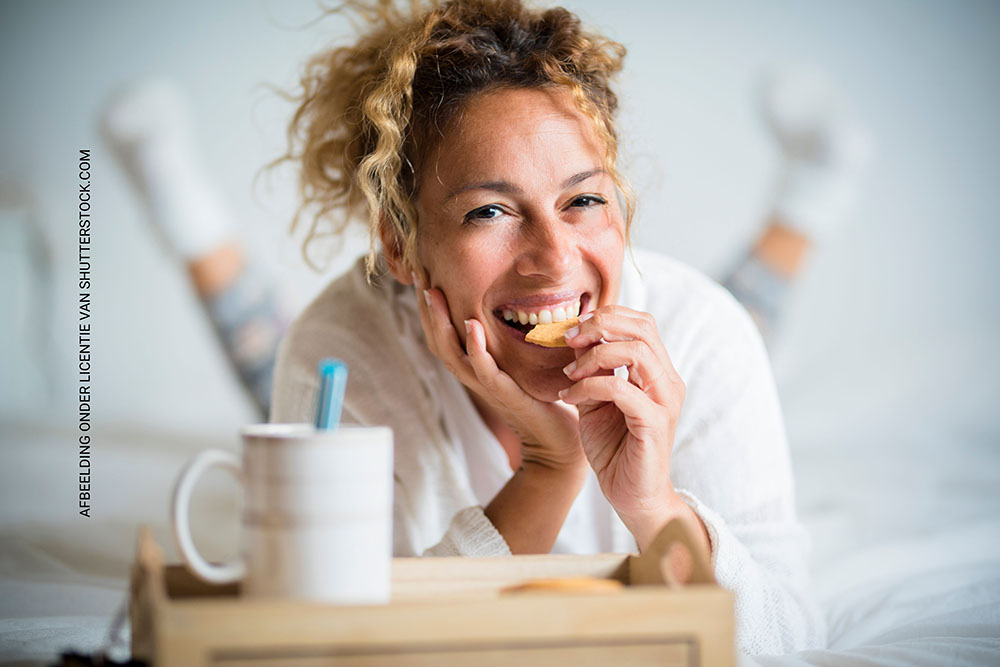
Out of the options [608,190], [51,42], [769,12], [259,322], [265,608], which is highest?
[769,12]

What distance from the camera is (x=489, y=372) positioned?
1.33 metres

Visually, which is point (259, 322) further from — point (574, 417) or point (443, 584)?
point (443, 584)

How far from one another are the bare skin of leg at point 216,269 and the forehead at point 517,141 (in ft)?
5.47

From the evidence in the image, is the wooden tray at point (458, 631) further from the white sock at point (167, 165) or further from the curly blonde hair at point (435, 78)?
the white sock at point (167, 165)

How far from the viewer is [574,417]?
1.35 m

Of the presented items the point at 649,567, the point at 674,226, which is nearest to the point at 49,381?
the point at 674,226

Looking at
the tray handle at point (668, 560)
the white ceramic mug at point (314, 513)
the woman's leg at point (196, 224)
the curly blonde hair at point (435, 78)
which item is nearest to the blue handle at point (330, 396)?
the white ceramic mug at point (314, 513)

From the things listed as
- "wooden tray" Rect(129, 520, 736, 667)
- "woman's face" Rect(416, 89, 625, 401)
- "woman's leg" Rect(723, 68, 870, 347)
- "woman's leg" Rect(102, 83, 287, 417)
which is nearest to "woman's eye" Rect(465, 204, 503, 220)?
"woman's face" Rect(416, 89, 625, 401)

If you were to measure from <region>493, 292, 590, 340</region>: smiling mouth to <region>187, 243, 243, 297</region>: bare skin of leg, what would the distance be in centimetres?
173

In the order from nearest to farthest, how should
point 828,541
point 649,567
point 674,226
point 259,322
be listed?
point 649,567, point 828,541, point 259,322, point 674,226

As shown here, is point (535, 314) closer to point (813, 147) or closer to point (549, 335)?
point (549, 335)

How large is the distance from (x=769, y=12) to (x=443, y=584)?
2911 millimetres

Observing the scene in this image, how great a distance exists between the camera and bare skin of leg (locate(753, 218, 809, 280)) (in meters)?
3.15

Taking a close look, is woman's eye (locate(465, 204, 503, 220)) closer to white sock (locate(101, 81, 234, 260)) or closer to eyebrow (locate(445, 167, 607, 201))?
eyebrow (locate(445, 167, 607, 201))
